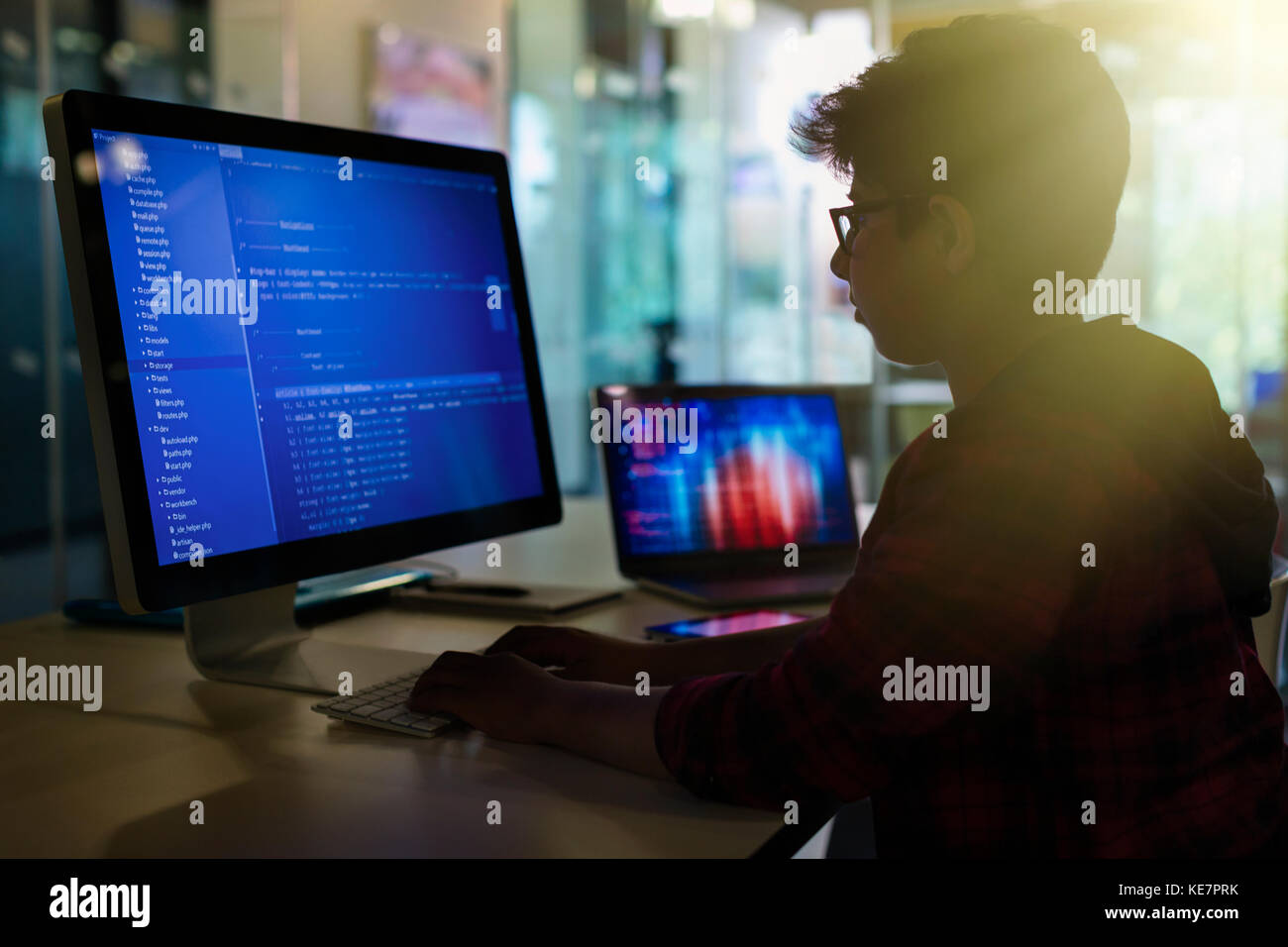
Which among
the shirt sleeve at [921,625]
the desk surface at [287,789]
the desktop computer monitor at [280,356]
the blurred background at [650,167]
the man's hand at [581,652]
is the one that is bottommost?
the desk surface at [287,789]

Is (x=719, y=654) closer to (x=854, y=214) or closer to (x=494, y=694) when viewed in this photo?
(x=494, y=694)

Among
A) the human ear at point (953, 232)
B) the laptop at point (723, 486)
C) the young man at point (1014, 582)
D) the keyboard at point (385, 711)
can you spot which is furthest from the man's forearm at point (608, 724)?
the laptop at point (723, 486)

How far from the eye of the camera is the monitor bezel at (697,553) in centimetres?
153

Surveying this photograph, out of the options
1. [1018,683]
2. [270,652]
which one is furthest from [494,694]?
[1018,683]

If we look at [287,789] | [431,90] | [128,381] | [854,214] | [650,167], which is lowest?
[287,789]

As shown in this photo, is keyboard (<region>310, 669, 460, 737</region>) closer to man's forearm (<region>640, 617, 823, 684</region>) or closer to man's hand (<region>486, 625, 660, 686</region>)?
man's hand (<region>486, 625, 660, 686</region>)

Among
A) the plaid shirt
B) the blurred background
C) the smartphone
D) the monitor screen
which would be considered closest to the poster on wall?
the blurred background

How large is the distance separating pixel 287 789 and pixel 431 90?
4.22 meters

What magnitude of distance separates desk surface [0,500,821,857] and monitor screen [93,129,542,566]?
0.15 metres

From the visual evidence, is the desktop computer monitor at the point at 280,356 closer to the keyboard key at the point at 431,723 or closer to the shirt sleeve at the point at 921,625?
the keyboard key at the point at 431,723

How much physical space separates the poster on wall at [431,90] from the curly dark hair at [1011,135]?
3012 millimetres

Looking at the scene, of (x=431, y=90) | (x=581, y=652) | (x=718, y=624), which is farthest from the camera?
(x=431, y=90)

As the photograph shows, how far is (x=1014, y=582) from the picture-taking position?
0.74 meters
